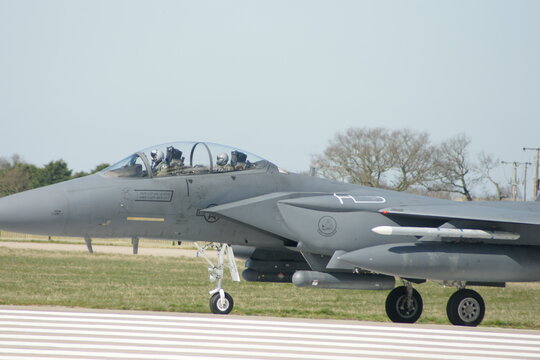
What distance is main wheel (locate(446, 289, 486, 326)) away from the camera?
13.2 meters

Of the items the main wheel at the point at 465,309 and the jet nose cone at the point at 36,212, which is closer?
the jet nose cone at the point at 36,212

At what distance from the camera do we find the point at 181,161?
12.5 m

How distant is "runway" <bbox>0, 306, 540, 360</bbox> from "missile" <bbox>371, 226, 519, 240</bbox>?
1380 mm

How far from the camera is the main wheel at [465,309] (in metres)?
13.2

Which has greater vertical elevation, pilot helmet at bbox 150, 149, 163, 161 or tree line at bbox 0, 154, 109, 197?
tree line at bbox 0, 154, 109, 197

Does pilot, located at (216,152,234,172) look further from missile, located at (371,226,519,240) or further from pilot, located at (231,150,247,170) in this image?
missile, located at (371,226,519,240)

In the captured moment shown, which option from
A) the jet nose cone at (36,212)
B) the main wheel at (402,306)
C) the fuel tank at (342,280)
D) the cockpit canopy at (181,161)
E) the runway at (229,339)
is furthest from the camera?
the main wheel at (402,306)

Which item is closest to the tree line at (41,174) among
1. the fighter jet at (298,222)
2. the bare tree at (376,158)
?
the bare tree at (376,158)

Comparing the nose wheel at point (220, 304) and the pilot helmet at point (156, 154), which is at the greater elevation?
the pilot helmet at point (156, 154)

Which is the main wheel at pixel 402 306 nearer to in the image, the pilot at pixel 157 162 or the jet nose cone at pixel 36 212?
the pilot at pixel 157 162

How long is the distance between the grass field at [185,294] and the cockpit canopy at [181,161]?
13.6 feet

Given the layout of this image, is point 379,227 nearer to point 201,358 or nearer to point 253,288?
point 201,358

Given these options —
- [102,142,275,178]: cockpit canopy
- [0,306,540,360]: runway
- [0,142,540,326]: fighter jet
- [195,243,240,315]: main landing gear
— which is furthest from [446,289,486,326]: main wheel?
[102,142,275,178]: cockpit canopy

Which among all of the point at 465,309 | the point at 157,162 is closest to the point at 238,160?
the point at 157,162
